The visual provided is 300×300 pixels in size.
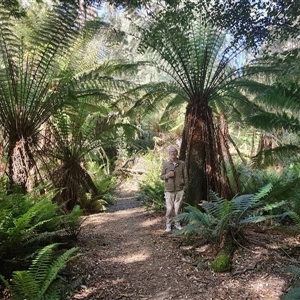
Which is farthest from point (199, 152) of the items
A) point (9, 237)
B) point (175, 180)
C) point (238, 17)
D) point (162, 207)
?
point (9, 237)

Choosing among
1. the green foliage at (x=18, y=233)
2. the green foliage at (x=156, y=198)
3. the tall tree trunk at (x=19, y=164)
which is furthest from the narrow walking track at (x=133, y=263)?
the tall tree trunk at (x=19, y=164)

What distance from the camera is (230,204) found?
3.84 m

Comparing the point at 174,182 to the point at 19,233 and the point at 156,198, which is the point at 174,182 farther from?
the point at 19,233

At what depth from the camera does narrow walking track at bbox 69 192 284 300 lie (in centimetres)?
326

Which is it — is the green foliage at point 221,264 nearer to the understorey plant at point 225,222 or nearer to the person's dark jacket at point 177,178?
the understorey plant at point 225,222

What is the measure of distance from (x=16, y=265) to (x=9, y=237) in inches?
12.5

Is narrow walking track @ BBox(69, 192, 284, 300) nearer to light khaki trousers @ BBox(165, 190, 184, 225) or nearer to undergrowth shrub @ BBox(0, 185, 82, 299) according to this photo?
light khaki trousers @ BBox(165, 190, 184, 225)

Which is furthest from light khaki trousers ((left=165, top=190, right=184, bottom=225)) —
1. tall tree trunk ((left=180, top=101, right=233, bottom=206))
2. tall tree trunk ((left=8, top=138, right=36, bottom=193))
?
tall tree trunk ((left=8, top=138, right=36, bottom=193))

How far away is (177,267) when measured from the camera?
395cm

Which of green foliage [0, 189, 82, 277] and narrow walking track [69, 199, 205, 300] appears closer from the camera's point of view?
green foliage [0, 189, 82, 277]

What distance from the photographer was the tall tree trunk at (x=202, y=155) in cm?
595

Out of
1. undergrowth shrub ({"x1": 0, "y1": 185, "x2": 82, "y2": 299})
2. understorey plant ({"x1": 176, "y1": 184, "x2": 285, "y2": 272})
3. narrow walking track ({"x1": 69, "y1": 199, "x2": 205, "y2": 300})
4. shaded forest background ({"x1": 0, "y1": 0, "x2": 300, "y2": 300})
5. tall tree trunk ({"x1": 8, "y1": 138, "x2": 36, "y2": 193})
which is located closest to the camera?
undergrowth shrub ({"x1": 0, "y1": 185, "x2": 82, "y2": 299})

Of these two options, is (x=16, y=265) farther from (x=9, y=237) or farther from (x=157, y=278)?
(x=157, y=278)

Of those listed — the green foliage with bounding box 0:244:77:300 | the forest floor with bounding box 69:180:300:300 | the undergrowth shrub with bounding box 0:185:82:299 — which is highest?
the undergrowth shrub with bounding box 0:185:82:299
